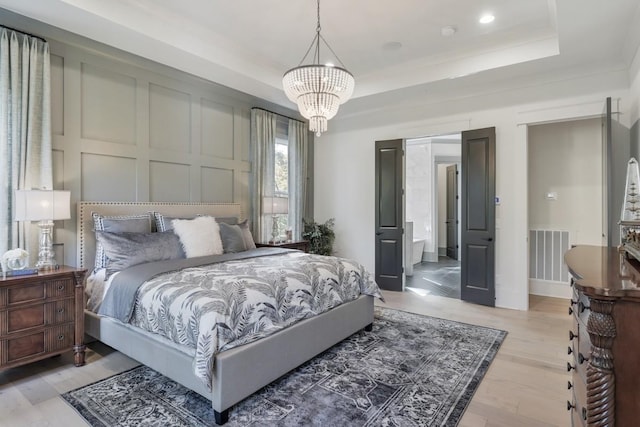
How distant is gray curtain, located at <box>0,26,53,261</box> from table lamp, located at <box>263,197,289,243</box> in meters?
2.48

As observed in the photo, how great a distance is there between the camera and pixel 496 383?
8.22ft

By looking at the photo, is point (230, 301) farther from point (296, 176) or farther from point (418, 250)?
point (418, 250)

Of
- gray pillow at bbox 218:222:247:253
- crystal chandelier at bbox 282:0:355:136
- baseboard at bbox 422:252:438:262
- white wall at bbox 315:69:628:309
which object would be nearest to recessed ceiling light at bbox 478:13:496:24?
white wall at bbox 315:69:628:309

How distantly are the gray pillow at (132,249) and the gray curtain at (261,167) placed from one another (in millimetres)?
1850

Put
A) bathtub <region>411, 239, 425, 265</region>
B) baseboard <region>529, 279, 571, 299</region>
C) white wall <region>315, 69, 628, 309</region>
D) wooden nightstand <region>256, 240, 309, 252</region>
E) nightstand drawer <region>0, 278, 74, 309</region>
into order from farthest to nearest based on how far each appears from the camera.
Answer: bathtub <region>411, 239, 425, 265</region> → baseboard <region>529, 279, 571, 299</region> → wooden nightstand <region>256, 240, 309, 252</region> → white wall <region>315, 69, 628, 309</region> → nightstand drawer <region>0, 278, 74, 309</region>

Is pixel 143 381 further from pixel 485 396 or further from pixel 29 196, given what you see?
pixel 485 396

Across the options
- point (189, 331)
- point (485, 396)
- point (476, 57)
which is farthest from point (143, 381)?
point (476, 57)

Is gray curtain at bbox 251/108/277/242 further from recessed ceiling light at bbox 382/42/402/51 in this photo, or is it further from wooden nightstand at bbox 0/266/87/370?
wooden nightstand at bbox 0/266/87/370

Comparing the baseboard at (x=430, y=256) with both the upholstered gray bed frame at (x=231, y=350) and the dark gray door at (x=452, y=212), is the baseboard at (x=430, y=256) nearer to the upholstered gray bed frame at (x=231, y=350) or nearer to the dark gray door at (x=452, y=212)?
the dark gray door at (x=452, y=212)

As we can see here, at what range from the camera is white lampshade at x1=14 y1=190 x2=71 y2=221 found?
2.60m

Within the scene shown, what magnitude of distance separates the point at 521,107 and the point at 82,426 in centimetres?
525

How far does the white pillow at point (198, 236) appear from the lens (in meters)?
3.37

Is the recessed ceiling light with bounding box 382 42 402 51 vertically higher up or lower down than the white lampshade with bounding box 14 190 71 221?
higher up

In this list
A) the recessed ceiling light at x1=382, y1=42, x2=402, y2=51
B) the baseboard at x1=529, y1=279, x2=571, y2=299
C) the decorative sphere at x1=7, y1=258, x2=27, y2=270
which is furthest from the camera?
the baseboard at x1=529, y1=279, x2=571, y2=299
